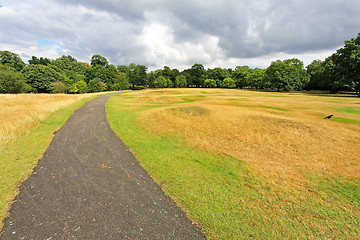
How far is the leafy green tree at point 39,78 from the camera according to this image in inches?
2464

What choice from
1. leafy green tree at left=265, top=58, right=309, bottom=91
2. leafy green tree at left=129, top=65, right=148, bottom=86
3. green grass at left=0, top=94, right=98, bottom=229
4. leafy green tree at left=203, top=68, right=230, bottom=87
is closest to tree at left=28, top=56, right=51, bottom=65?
leafy green tree at left=129, top=65, right=148, bottom=86

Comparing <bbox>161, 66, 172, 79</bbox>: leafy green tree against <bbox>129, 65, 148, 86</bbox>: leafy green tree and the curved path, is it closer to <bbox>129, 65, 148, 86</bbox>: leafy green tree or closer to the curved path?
<bbox>129, 65, 148, 86</bbox>: leafy green tree

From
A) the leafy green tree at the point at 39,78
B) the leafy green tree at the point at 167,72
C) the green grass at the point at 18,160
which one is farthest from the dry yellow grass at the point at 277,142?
the leafy green tree at the point at 167,72

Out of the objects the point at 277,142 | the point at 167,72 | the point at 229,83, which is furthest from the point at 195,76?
the point at 277,142

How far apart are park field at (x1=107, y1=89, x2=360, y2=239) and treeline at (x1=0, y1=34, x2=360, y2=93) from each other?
5046 centimetres

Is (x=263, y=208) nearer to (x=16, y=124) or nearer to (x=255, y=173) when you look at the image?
(x=255, y=173)

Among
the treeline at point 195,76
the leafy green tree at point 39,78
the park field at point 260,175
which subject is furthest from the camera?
the leafy green tree at point 39,78

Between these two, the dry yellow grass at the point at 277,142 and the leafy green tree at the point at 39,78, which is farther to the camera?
the leafy green tree at the point at 39,78

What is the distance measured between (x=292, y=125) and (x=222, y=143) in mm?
7535

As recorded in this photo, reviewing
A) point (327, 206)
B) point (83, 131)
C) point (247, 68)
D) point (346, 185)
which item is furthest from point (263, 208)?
point (247, 68)

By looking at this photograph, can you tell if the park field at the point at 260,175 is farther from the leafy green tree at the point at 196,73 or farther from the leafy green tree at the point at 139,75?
the leafy green tree at the point at 196,73

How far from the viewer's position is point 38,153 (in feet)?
25.2

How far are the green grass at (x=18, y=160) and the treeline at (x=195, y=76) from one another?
208 ft

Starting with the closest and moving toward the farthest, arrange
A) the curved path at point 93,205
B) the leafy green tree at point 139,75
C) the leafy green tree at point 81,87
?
the curved path at point 93,205
the leafy green tree at point 81,87
the leafy green tree at point 139,75
